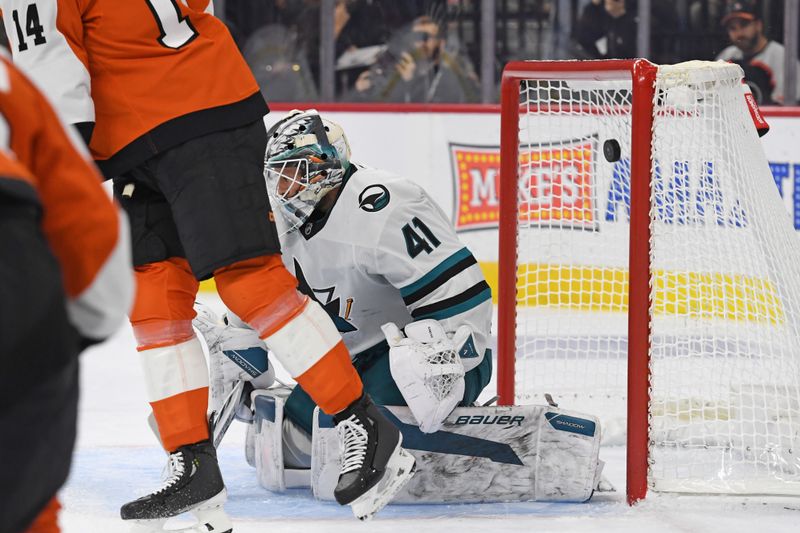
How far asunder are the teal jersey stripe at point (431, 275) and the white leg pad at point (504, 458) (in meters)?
0.24

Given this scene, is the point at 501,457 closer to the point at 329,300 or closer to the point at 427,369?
the point at 427,369

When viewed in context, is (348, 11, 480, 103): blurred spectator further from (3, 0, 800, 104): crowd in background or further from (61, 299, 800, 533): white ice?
(61, 299, 800, 533): white ice

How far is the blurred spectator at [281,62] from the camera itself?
18.2 feet

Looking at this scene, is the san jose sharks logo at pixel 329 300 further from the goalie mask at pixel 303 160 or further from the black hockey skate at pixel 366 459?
the black hockey skate at pixel 366 459

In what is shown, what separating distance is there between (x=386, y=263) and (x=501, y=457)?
1.38 ft

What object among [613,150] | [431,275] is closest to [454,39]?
[613,150]

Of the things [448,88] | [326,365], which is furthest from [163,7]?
[448,88]

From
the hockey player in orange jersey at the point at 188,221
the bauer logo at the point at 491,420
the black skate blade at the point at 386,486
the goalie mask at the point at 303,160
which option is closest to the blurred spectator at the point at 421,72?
the goalie mask at the point at 303,160

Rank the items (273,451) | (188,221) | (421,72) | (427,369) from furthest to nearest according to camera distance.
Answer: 1. (421,72)
2. (273,451)
3. (427,369)
4. (188,221)

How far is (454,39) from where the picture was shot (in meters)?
5.50

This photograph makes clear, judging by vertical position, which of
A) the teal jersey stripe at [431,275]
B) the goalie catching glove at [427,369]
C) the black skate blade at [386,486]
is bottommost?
the black skate blade at [386,486]

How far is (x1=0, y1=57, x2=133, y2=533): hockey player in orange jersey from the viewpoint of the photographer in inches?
39.1

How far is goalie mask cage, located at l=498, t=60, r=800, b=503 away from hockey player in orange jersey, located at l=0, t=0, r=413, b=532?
0.65 m

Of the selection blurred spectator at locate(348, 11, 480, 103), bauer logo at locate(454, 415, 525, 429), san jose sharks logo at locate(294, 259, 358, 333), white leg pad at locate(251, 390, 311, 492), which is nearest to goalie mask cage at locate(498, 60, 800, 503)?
bauer logo at locate(454, 415, 525, 429)
